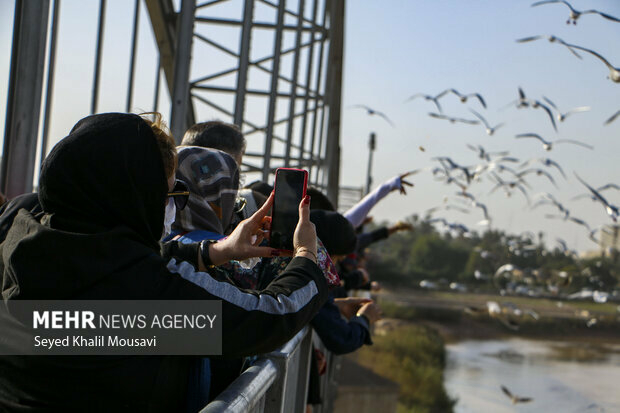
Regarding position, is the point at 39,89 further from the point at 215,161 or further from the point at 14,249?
the point at 14,249

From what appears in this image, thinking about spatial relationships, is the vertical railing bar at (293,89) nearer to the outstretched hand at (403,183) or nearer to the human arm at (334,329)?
the outstretched hand at (403,183)

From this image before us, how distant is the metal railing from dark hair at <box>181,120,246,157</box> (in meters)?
0.73

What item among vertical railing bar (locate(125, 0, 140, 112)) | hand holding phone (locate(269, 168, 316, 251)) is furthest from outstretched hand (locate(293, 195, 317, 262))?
vertical railing bar (locate(125, 0, 140, 112))

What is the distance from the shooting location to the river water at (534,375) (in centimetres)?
4119

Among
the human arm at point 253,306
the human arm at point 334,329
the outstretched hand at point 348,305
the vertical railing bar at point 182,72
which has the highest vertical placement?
the vertical railing bar at point 182,72

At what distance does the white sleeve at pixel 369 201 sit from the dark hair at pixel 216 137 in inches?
56.3

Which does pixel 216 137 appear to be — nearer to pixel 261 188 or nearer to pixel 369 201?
pixel 261 188

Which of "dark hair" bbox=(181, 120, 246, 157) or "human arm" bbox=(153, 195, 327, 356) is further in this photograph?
"dark hair" bbox=(181, 120, 246, 157)

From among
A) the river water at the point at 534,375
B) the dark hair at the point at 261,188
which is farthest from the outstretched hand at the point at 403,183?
the river water at the point at 534,375

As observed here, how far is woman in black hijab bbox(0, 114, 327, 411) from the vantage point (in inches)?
62.3

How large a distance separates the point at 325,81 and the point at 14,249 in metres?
12.3

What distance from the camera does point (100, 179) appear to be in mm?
1627

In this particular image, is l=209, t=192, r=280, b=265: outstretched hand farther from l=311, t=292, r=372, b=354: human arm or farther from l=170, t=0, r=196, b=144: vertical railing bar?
Result: l=170, t=0, r=196, b=144: vertical railing bar

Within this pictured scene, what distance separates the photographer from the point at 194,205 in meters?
2.43
